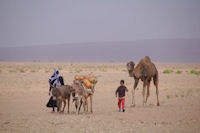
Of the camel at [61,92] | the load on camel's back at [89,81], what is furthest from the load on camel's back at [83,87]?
the camel at [61,92]

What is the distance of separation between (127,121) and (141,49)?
16988cm

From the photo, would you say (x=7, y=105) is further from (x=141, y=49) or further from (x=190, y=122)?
(x=141, y=49)

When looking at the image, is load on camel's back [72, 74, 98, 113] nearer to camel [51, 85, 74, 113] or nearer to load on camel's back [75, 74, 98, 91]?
load on camel's back [75, 74, 98, 91]

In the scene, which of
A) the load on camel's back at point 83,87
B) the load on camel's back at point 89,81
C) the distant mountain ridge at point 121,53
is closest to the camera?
the load on camel's back at point 83,87

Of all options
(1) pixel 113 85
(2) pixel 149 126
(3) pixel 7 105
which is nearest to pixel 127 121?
(2) pixel 149 126

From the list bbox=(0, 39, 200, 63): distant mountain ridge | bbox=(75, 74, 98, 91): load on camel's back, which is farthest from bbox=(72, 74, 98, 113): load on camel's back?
bbox=(0, 39, 200, 63): distant mountain ridge

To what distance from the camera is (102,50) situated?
179625 millimetres

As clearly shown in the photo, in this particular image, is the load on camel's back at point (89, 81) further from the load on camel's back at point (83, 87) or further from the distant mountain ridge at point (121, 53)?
the distant mountain ridge at point (121, 53)

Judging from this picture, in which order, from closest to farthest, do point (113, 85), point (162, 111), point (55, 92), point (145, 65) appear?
1. point (55, 92)
2. point (162, 111)
3. point (145, 65)
4. point (113, 85)

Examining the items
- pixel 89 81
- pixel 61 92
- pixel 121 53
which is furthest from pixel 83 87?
pixel 121 53

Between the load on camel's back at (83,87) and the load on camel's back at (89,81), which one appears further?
the load on camel's back at (89,81)

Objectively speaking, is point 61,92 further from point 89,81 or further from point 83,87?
point 89,81

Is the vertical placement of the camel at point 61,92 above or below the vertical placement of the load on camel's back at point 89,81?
below

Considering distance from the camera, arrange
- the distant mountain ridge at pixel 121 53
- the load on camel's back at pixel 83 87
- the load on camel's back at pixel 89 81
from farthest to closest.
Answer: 1. the distant mountain ridge at pixel 121 53
2. the load on camel's back at pixel 89 81
3. the load on camel's back at pixel 83 87
